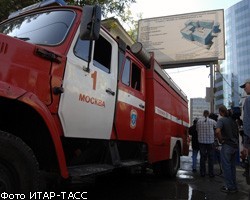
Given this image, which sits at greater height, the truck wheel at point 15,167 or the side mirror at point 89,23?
the side mirror at point 89,23

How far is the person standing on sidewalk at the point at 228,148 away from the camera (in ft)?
24.1

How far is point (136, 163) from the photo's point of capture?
248 inches

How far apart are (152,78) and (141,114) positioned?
0.92m

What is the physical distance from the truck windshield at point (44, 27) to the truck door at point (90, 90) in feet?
0.76

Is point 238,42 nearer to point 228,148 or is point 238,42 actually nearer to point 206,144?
point 206,144

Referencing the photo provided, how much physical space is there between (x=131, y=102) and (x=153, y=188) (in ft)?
7.25

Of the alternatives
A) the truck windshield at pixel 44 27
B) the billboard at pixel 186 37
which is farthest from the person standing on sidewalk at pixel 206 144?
the billboard at pixel 186 37

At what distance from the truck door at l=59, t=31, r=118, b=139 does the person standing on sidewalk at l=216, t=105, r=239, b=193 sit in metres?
3.05

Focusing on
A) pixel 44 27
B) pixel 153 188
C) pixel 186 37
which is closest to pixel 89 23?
pixel 44 27

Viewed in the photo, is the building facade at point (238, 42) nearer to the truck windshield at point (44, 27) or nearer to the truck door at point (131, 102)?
the truck door at point (131, 102)

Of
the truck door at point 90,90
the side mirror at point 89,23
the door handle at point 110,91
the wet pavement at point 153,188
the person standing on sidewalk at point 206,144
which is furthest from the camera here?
the person standing on sidewalk at point 206,144

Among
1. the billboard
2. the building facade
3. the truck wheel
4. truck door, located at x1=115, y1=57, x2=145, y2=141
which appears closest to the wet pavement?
truck door, located at x1=115, y1=57, x2=145, y2=141

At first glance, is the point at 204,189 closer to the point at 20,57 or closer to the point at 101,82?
the point at 101,82

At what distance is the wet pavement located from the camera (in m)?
6.49
